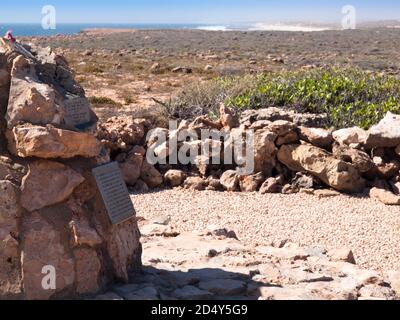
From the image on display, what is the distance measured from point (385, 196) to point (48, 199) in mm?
6266

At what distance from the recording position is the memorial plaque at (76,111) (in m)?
5.03

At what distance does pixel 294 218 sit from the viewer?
339 inches

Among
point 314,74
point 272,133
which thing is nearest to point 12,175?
point 272,133

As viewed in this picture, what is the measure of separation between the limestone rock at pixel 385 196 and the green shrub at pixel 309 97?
2.42 meters

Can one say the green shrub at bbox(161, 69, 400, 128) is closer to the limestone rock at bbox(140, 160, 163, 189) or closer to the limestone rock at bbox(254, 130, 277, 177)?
the limestone rock at bbox(254, 130, 277, 177)

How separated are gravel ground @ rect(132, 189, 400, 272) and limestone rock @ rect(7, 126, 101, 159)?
3.62 m

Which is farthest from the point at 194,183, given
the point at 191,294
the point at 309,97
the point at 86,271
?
the point at 86,271

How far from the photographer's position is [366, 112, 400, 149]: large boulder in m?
10.1

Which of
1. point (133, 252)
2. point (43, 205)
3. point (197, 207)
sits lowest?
point (197, 207)

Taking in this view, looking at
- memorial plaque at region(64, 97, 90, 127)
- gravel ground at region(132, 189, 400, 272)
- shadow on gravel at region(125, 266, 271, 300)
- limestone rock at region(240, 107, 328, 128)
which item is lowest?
gravel ground at region(132, 189, 400, 272)

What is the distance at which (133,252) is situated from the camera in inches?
208

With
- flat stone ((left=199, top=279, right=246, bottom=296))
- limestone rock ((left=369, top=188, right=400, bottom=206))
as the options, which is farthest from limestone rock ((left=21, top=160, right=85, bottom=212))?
limestone rock ((left=369, top=188, right=400, bottom=206))
